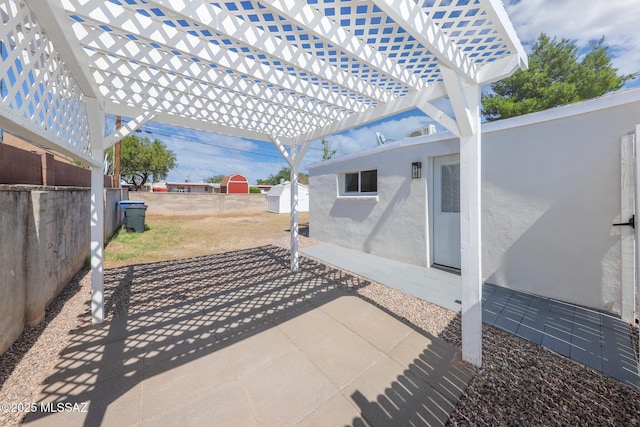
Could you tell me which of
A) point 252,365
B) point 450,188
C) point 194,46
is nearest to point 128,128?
point 194,46

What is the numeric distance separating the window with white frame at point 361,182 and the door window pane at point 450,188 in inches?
66.0

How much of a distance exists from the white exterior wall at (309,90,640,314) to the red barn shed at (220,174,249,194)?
2890cm

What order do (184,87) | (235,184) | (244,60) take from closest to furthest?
(244,60), (184,87), (235,184)

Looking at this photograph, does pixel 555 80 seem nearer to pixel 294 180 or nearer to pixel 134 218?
pixel 294 180

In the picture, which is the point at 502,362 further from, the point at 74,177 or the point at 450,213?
the point at 74,177

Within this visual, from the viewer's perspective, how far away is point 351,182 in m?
6.89

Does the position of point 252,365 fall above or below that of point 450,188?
below

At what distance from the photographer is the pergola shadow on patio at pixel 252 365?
1.70m

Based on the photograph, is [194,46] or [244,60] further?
[244,60]

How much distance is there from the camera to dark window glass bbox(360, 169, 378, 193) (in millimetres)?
6027

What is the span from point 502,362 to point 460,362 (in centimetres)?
39

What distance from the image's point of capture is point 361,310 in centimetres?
317

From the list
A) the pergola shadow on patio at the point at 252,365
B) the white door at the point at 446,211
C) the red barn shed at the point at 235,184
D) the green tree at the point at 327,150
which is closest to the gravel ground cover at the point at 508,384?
the pergola shadow on patio at the point at 252,365

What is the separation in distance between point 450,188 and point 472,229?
9.01ft
